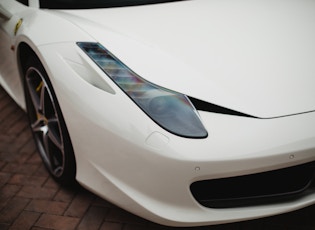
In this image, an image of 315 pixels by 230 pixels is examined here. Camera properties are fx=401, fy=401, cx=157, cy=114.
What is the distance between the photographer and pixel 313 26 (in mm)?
2150

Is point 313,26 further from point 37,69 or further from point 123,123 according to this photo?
point 37,69

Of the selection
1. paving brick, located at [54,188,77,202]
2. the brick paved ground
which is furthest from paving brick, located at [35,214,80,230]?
paving brick, located at [54,188,77,202]

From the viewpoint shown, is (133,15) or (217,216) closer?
(217,216)

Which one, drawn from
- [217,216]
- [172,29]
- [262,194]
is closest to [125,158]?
[217,216]

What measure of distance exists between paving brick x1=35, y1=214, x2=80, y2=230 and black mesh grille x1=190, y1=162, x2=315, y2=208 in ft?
2.66

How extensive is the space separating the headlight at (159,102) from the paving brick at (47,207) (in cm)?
92

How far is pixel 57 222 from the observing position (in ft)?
7.13

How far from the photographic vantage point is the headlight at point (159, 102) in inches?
63.3

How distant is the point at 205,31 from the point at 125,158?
2.66 feet

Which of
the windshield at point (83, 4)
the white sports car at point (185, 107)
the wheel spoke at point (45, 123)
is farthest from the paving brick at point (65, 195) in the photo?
the windshield at point (83, 4)

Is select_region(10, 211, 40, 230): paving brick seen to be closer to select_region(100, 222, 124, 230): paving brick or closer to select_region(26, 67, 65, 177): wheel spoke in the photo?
select_region(26, 67, 65, 177): wheel spoke

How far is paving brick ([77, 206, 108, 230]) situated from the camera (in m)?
2.12

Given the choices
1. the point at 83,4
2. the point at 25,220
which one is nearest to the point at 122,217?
the point at 25,220

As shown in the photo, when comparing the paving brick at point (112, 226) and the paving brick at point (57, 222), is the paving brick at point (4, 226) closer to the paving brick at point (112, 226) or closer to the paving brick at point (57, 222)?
the paving brick at point (57, 222)
